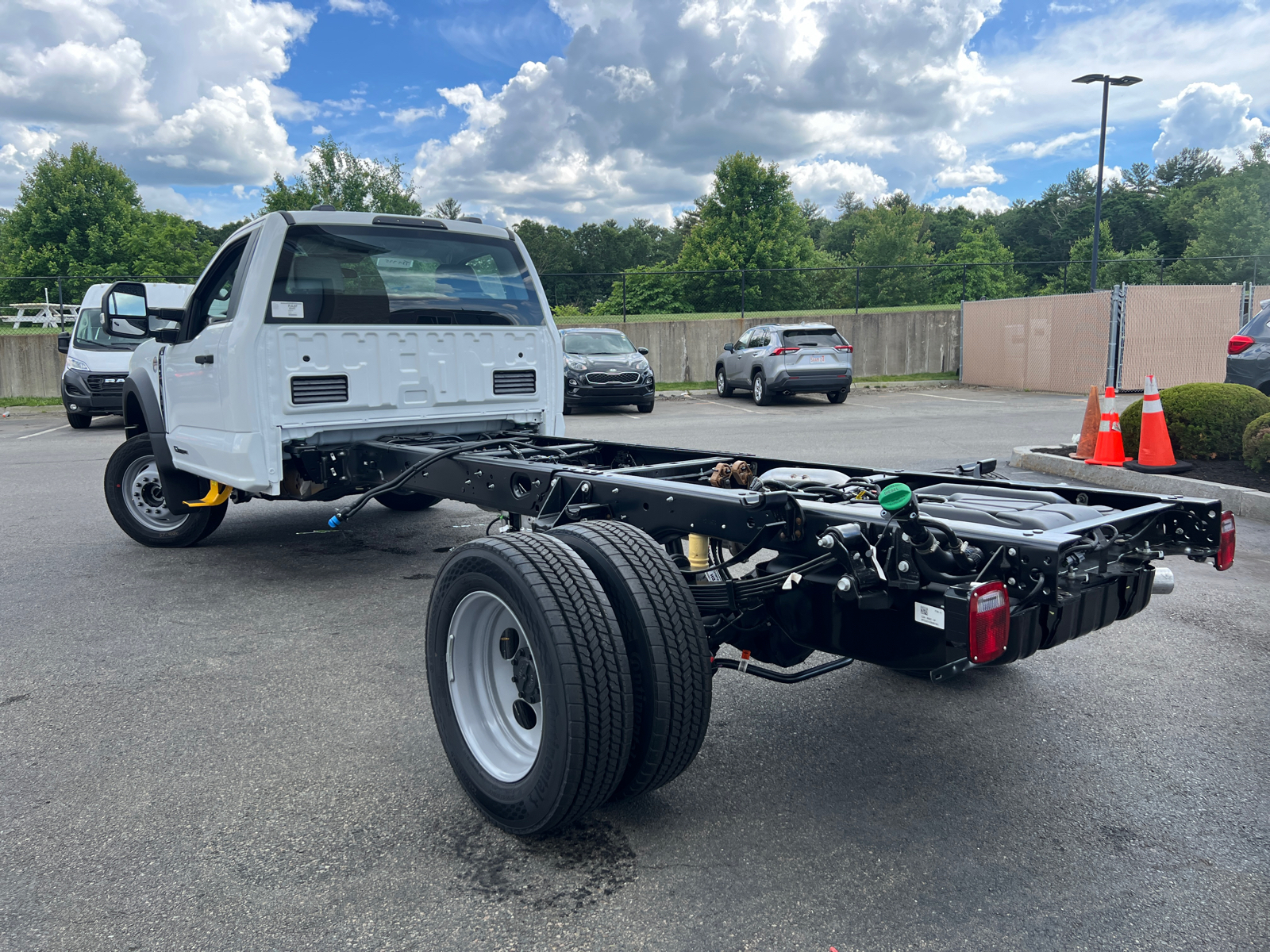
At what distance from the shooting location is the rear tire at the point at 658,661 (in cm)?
259

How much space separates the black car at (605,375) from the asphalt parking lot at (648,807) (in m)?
12.1

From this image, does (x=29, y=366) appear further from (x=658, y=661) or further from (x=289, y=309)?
(x=658, y=661)

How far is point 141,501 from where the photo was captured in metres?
6.75

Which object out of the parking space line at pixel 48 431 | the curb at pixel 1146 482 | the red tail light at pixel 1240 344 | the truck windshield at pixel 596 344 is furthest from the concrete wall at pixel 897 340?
the curb at pixel 1146 482

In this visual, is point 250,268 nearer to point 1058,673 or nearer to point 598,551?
point 598,551

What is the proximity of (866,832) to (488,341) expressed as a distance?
13.2 feet

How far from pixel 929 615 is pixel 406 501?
610cm

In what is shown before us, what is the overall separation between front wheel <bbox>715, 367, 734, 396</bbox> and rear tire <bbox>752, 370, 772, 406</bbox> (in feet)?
5.04

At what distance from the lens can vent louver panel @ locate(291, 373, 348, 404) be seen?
5254mm

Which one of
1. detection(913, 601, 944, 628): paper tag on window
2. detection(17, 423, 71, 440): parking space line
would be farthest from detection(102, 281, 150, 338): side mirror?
detection(17, 423, 71, 440): parking space line

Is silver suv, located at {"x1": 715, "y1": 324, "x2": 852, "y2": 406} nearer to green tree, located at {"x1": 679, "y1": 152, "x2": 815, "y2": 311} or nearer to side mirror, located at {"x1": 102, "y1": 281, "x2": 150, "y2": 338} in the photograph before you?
side mirror, located at {"x1": 102, "y1": 281, "x2": 150, "y2": 338}

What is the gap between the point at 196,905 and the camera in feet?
8.00

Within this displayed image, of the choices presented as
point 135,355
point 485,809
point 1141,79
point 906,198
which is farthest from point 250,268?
point 906,198

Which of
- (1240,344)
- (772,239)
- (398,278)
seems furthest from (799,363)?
(772,239)
